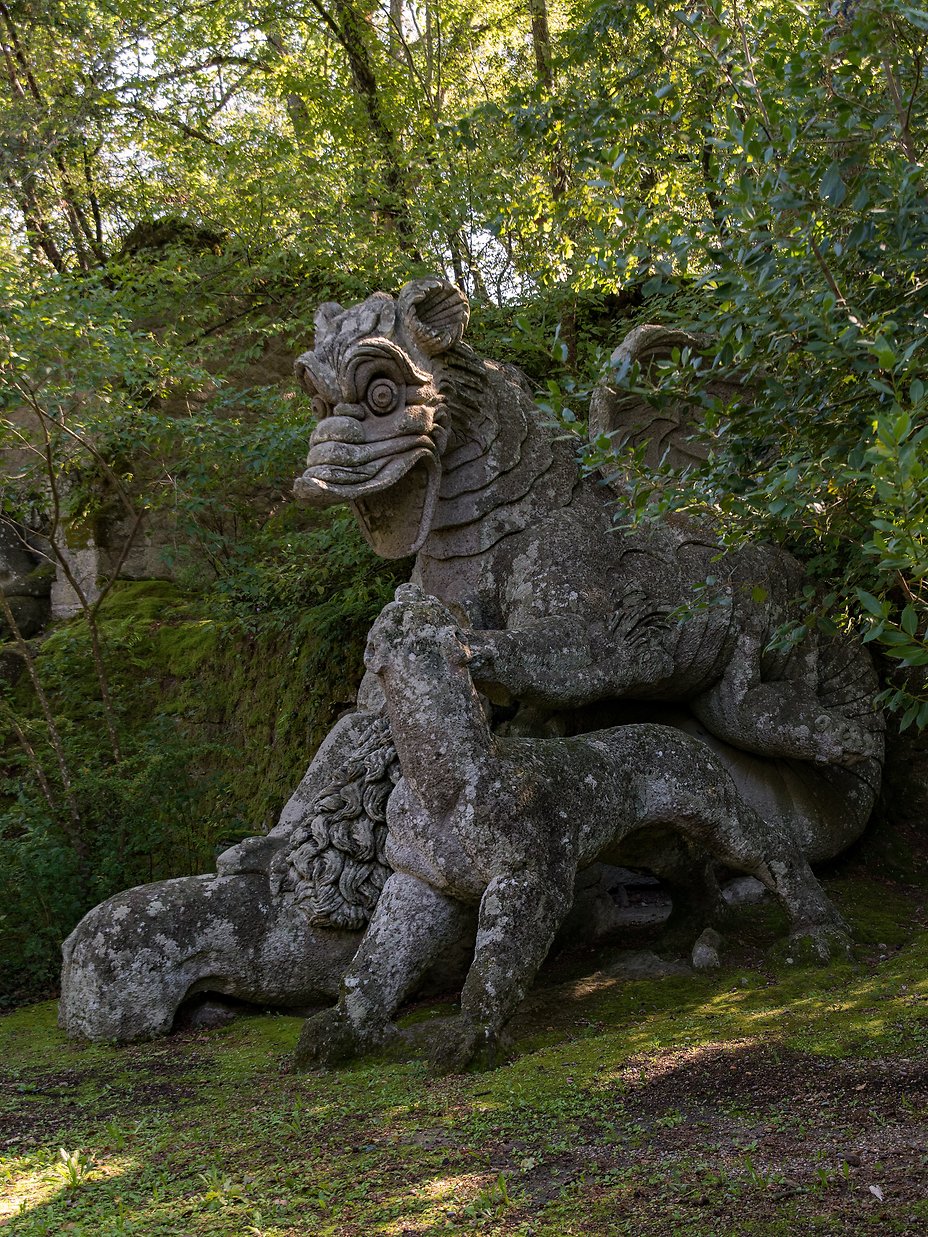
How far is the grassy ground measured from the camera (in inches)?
103

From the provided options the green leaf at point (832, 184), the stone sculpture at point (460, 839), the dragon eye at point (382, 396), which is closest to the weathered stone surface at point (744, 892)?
the stone sculpture at point (460, 839)

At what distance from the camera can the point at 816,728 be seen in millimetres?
5031

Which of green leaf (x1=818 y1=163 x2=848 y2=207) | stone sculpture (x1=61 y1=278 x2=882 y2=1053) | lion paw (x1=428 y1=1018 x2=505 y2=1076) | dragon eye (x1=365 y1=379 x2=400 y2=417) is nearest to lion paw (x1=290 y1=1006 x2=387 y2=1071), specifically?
lion paw (x1=428 y1=1018 x2=505 y2=1076)

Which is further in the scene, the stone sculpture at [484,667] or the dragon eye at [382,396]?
the dragon eye at [382,396]

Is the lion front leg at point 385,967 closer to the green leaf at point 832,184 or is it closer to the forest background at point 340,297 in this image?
the forest background at point 340,297

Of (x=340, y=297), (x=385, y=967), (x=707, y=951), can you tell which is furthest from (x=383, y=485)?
(x=340, y=297)

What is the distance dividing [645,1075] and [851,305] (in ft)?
7.44

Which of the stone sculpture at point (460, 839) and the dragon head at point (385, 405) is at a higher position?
the dragon head at point (385, 405)

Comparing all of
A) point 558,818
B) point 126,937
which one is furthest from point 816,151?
point 126,937

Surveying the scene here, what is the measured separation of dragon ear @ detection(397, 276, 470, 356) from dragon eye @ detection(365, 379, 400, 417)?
0.81ft

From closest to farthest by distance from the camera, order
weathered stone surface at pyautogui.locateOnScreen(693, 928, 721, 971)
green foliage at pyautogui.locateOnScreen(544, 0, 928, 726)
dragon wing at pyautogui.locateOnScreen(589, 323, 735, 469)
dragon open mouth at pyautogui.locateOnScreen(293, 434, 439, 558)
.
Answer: green foliage at pyautogui.locateOnScreen(544, 0, 928, 726) → weathered stone surface at pyautogui.locateOnScreen(693, 928, 721, 971) → dragon open mouth at pyautogui.locateOnScreen(293, 434, 439, 558) → dragon wing at pyautogui.locateOnScreen(589, 323, 735, 469)

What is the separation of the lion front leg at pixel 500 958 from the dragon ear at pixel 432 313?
2216mm

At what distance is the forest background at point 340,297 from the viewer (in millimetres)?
3201

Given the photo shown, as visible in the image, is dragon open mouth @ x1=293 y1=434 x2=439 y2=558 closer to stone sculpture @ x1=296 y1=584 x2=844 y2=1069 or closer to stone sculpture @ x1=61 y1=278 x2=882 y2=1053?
stone sculpture @ x1=61 y1=278 x2=882 y2=1053
